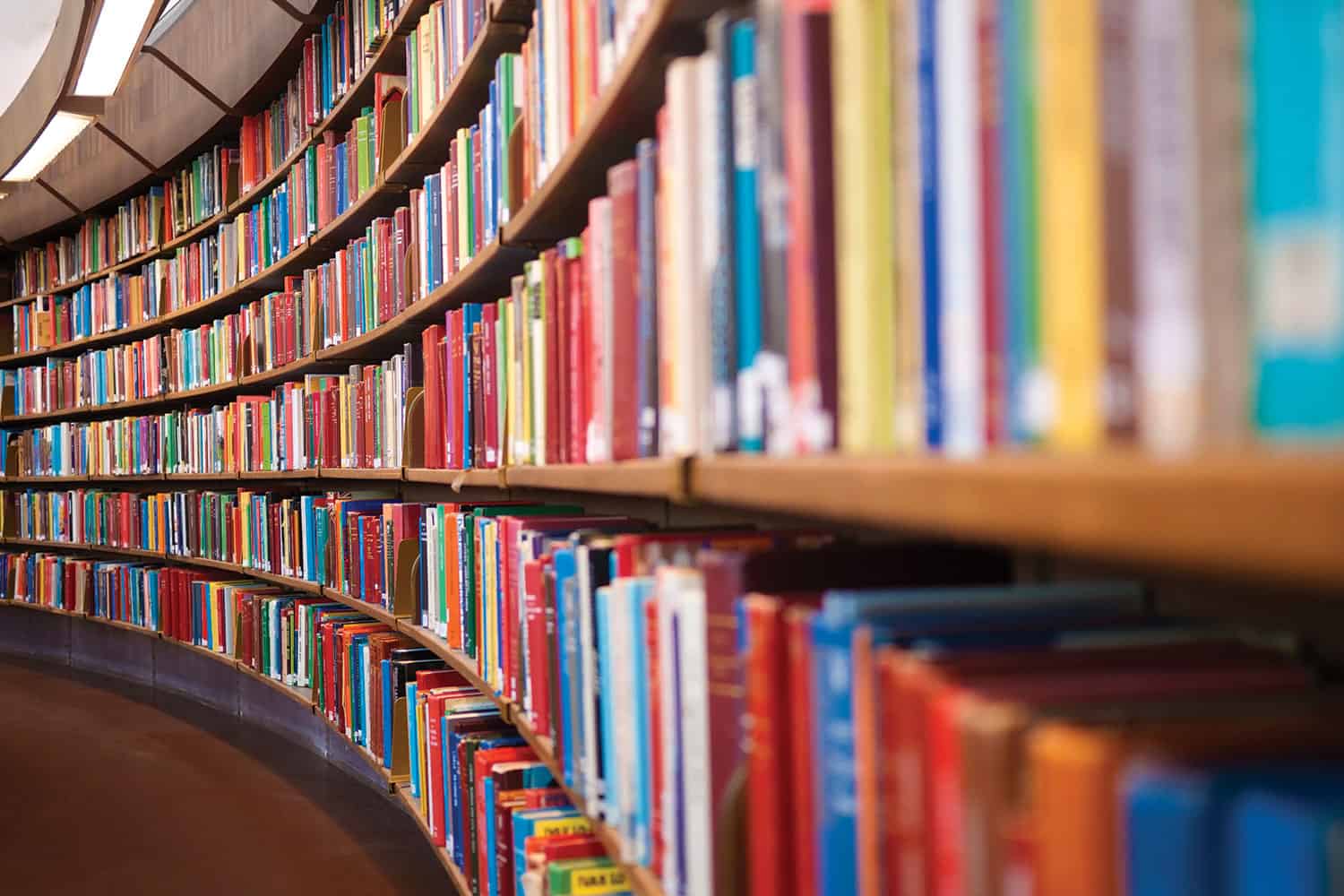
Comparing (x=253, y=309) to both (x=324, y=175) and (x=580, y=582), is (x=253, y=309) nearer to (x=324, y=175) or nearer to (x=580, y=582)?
(x=324, y=175)

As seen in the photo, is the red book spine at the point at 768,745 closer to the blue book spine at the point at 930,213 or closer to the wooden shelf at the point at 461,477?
the blue book spine at the point at 930,213

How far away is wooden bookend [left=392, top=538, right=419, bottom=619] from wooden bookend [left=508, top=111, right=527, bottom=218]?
1.20 meters

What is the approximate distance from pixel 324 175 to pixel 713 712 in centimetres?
333

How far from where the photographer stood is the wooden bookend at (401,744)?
299 cm

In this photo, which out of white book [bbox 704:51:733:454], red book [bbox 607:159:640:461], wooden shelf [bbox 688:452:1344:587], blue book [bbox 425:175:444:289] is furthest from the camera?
blue book [bbox 425:175:444:289]

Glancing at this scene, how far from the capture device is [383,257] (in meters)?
3.24

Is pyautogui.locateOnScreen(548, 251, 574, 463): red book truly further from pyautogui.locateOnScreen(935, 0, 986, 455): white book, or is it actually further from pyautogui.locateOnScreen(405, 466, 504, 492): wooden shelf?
pyautogui.locateOnScreen(935, 0, 986, 455): white book

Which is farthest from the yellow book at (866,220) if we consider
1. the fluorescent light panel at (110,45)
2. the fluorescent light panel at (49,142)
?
the fluorescent light panel at (49,142)

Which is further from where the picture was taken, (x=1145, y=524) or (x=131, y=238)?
(x=131, y=238)

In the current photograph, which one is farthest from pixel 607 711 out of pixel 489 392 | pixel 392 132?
pixel 392 132

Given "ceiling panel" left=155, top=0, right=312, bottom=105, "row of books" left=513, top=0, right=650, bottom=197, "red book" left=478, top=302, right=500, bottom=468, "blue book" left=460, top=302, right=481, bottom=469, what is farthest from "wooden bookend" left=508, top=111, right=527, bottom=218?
"ceiling panel" left=155, top=0, right=312, bottom=105

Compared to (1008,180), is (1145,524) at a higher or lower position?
lower

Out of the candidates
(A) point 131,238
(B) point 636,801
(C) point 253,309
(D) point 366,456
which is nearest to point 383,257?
(D) point 366,456

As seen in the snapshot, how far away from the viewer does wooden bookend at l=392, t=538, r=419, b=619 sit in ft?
9.65
